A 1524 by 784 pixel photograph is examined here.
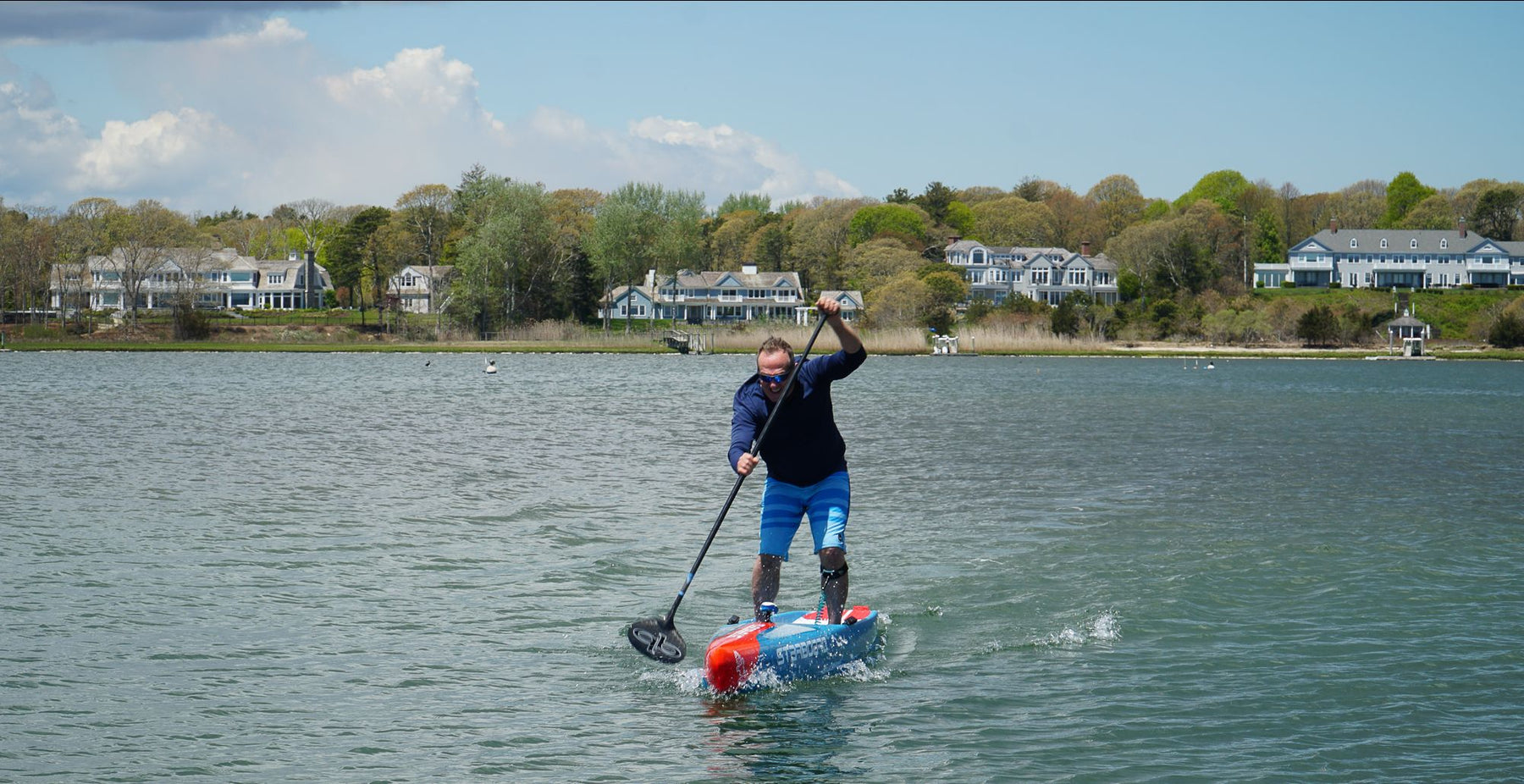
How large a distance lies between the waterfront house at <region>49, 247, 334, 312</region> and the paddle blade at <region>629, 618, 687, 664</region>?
114667 mm

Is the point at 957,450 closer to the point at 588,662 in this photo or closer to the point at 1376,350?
the point at 588,662

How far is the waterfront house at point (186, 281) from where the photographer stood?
121m

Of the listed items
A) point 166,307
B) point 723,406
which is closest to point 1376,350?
point 723,406

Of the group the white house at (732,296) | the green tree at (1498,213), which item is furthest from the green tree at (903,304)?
the green tree at (1498,213)

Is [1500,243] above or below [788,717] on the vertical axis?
above

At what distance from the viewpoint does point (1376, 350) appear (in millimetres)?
120312

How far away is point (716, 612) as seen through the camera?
15.7 m

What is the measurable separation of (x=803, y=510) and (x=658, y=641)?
182cm

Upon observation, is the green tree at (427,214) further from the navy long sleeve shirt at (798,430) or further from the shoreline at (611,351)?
the navy long sleeve shirt at (798,430)

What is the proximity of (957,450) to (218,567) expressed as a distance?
22.1 metres

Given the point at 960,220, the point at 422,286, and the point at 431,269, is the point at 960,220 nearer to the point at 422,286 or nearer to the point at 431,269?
the point at 422,286

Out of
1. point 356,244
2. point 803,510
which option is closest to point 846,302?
point 356,244

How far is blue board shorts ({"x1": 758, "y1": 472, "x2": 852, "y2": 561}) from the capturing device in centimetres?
1246

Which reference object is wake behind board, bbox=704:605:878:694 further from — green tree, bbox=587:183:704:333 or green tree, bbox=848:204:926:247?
green tree, bbox=848:204:926:247
